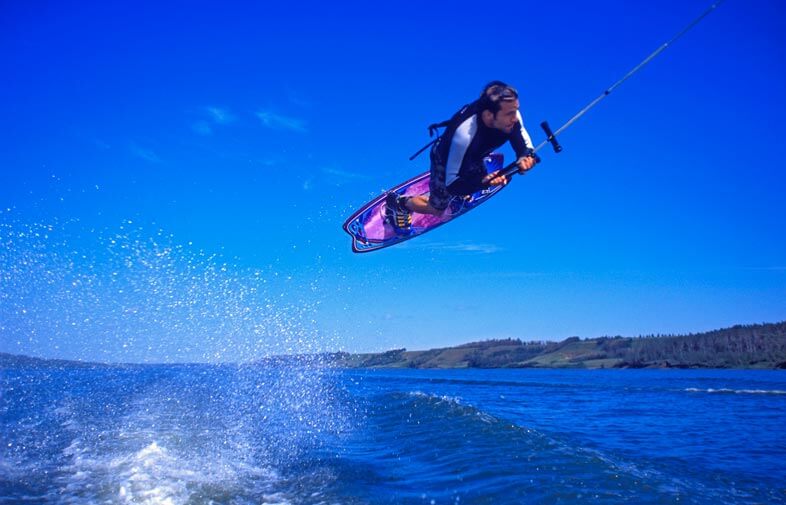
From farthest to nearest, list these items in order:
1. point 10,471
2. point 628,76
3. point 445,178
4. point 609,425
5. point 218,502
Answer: point 609,425
point 445,178
point 10,471
point 628,76
point 218,502

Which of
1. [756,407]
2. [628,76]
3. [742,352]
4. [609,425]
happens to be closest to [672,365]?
[742,352]

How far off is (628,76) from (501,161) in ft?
16.9

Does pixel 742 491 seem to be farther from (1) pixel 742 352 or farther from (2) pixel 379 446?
(1) pixel 742 352

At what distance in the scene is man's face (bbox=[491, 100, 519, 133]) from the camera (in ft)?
24.1

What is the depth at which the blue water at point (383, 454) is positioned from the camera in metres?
6.89

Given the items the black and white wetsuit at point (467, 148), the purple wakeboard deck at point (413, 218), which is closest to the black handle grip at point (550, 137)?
the black and white wetsuit at point (467, 148)

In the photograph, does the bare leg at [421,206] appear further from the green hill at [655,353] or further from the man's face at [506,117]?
the green hill at [655,353]

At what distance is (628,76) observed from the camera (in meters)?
7.18

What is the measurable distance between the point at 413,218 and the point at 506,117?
15.4 ft

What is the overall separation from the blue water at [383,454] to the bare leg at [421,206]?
4642 mm

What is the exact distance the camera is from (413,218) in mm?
11773

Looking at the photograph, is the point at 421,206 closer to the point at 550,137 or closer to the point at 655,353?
the point at 550,137

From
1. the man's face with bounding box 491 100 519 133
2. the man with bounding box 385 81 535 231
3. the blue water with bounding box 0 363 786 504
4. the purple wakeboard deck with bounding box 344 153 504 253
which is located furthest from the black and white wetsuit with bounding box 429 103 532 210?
the blue water with bounding box 0 363 786 504

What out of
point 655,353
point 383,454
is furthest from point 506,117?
point 655,353
